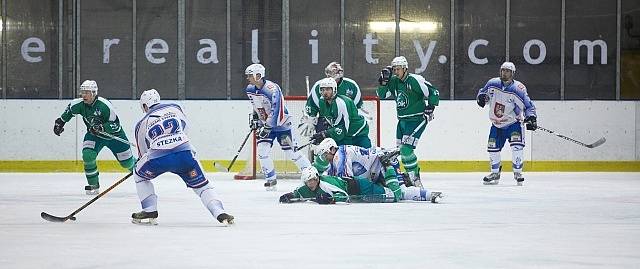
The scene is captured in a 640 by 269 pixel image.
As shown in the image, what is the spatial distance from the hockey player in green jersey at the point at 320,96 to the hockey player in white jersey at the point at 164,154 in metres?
3.57

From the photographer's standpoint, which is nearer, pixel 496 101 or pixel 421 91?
pixel 421 91

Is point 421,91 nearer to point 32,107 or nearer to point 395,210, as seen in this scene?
point 395,210

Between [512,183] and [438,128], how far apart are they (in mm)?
2471

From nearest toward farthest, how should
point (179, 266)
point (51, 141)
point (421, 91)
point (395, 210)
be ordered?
point (179, 266) → point (395, 210) → point (421, 91) → point (51, 141)

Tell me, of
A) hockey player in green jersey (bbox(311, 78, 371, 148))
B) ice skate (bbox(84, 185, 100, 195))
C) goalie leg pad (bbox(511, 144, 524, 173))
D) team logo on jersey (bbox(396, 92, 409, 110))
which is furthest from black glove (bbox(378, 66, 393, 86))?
ice skate (bbox(84, 185, 100, 195))

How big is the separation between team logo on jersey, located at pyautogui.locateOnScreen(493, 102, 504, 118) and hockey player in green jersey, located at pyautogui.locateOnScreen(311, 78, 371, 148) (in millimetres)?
2378

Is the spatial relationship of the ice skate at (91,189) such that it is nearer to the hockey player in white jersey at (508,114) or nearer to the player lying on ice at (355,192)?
the player lying on ice at (355,192)

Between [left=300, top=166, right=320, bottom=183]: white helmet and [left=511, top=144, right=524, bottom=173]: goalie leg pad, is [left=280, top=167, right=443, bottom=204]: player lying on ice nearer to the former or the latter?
[left=300, top=166, right=320, bottom=183]: white helmet

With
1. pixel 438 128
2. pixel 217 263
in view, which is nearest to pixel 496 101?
pixel 438 128

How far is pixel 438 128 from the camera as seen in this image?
15.1 meters

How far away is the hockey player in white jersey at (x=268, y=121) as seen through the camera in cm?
1170

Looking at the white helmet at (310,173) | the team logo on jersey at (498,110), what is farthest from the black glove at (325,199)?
the team logo on jersey at (498,110)

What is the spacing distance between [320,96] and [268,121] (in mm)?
529

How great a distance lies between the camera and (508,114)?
12.8 m
